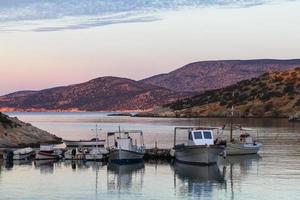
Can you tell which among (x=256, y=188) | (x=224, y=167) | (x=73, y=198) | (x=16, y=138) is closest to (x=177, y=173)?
(x=224, y=167)

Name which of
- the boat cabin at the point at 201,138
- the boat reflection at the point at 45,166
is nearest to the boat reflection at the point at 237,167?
the boat cabin at the point at 201,138

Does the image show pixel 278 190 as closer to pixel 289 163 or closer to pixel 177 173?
pixel 177 173

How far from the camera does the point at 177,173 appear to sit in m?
58.4

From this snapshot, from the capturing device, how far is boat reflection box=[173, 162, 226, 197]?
4728 centimetres

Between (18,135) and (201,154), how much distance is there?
1191 inches

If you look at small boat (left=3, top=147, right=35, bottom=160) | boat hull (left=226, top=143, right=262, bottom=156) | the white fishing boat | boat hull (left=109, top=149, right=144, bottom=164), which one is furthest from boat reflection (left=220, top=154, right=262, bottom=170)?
small boat (left=3, top=147, right=35, bottom=160)

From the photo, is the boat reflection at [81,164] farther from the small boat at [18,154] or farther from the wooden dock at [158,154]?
the wooden dock at [158,154]

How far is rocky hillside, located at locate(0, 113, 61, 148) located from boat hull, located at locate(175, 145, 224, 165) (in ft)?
80.5

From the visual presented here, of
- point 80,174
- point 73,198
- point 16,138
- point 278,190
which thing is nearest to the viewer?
point 73,198

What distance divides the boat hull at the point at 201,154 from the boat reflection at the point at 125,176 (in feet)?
14.7

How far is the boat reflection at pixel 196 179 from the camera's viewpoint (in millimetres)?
47281

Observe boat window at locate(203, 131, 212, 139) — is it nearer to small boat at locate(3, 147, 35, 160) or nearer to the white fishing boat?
the white fishing boat

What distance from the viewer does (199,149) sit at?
206 ft

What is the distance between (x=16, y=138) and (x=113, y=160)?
A: 20.3m
